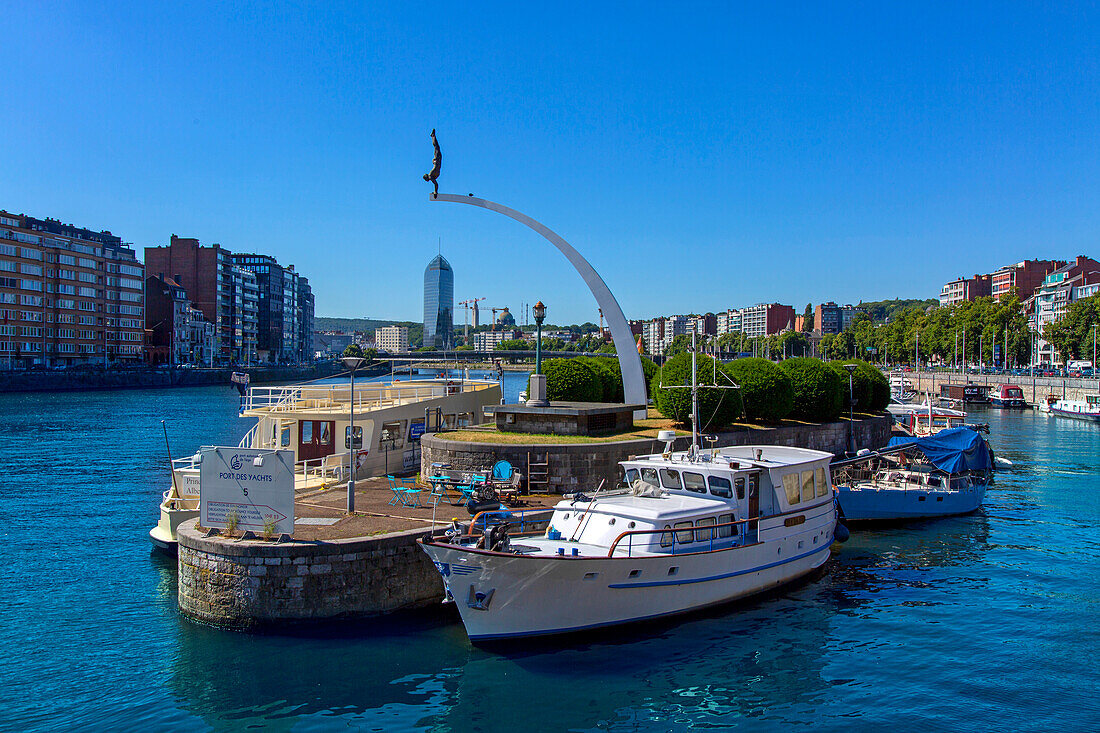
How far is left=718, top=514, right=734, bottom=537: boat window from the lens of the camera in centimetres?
1802

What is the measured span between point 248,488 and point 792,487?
44.8 ft

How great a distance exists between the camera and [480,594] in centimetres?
1520

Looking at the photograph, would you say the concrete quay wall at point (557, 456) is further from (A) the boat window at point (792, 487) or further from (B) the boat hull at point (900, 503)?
(B) the boat hull at point (900, 503)

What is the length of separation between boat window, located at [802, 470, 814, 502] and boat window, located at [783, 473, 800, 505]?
0.34 m

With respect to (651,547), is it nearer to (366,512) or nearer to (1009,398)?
(366,512)

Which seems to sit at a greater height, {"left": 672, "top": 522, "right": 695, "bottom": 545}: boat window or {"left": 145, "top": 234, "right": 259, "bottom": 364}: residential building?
{"left": 145, "top": 234, "right": 259, "bottom": 364}: residential building

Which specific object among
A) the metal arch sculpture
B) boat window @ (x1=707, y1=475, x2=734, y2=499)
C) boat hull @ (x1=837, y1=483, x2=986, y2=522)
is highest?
the metal arch sculpture

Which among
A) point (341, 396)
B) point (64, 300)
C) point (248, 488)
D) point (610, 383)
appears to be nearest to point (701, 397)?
point (610, 383)

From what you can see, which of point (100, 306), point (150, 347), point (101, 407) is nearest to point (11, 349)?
point (100, 306)

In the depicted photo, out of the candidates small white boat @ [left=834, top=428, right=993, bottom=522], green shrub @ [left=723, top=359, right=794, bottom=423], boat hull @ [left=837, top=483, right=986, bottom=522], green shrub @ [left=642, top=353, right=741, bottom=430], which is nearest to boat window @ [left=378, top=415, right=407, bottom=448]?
green shrub @ [left=642, top=353, right=741, bottom=430]

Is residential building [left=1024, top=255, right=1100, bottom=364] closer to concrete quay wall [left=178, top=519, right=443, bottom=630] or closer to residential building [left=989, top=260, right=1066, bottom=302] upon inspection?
residential building [left=989, top=260, right=1066, bottom=302]

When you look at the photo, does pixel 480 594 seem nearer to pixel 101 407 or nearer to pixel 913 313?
pixel 101 407

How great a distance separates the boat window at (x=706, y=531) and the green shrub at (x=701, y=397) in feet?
40.4

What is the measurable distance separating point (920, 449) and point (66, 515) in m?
34.7
